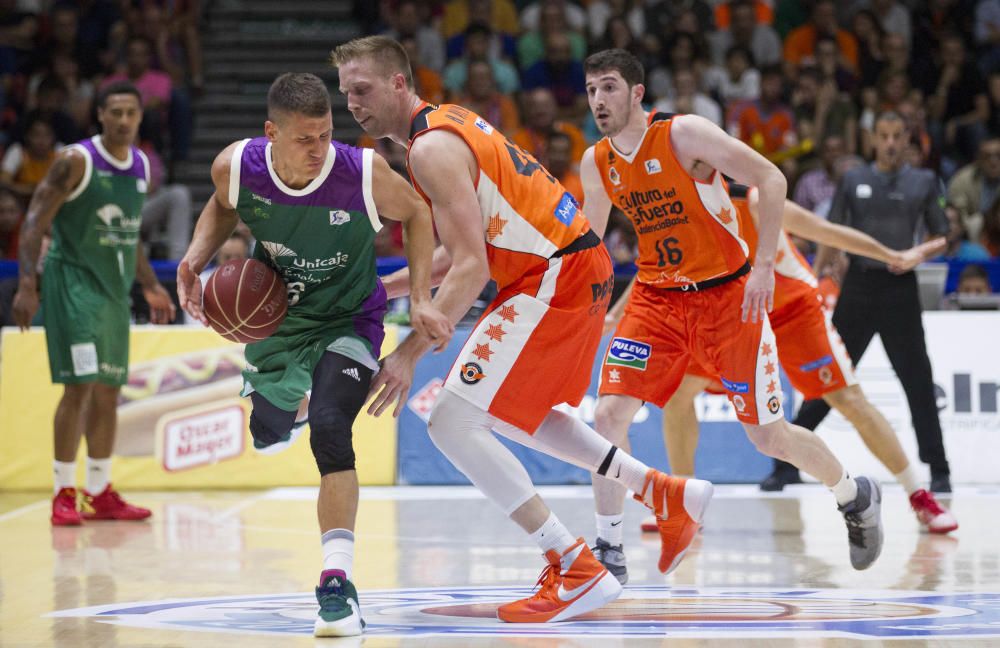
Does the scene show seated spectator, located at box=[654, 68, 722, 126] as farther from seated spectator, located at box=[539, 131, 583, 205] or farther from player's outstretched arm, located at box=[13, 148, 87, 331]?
player's outstretched arm, located at box=[13, 148, 87, 331]

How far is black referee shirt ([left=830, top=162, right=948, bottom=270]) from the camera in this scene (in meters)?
7.54

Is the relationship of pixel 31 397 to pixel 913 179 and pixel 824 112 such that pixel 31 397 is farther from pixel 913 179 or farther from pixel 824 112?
pixel 824 112

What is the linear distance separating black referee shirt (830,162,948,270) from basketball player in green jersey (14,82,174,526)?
407cm

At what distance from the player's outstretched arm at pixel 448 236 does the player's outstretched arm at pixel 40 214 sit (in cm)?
337

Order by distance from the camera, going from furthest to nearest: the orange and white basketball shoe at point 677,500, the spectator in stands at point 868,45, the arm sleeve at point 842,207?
the spectator in stands at point 868,45, the arm sleeve at point 842,207, the orange and white basketball shoe at point 677,500

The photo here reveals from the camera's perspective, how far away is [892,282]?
7297 mm

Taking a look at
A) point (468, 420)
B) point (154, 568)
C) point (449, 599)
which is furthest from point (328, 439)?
point (154, 568)

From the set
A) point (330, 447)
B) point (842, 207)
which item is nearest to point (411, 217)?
point (330, 447)

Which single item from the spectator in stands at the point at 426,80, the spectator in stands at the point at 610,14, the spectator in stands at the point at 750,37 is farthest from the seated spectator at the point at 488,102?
the spectator in stands at the point at 750,37

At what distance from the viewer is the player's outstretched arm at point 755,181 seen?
4.95 meters

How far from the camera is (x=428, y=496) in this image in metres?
7.94

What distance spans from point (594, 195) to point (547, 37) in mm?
8032

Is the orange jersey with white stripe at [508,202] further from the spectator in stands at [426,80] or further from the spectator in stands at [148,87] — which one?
the spectator in stands at [148,87]

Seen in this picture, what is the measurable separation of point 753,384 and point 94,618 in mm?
2594
